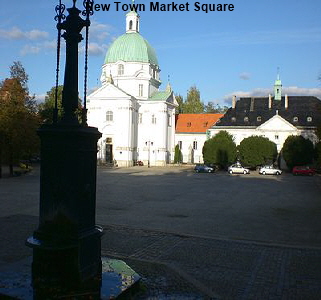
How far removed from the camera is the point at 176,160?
68000 millimetres

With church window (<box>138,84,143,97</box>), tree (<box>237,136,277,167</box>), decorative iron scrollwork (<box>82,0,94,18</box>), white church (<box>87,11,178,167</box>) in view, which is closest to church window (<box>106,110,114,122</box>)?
white church (<box>87,11,178,167</box>)

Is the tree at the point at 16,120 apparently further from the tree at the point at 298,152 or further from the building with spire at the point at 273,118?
the building with spire at the point at 273,118

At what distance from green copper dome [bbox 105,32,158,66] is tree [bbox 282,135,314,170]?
1098 inches

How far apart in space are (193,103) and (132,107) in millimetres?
36541

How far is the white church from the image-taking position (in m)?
62.3

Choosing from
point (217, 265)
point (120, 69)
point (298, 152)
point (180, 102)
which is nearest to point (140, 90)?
point (120, 69)

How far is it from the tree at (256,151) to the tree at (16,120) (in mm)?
31242

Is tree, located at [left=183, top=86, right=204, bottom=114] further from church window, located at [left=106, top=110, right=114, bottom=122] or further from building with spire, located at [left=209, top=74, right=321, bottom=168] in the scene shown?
church window, located at [left=106, top=110, right=114, bottom=122]

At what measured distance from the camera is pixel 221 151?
55.6 m

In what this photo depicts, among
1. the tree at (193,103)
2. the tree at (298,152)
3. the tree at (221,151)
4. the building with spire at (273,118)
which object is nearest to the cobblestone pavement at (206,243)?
the tree at (298,152)

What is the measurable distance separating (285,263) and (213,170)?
4132 cm

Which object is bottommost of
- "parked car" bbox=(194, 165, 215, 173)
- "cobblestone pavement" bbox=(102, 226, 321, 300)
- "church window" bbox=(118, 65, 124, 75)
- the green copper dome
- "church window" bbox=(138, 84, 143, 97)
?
"cobblestone pavement" bbox=(102, 226, 321, 300)

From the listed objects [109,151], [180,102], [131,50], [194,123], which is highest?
[131,50]

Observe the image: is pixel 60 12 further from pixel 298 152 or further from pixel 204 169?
pixel 298 152
